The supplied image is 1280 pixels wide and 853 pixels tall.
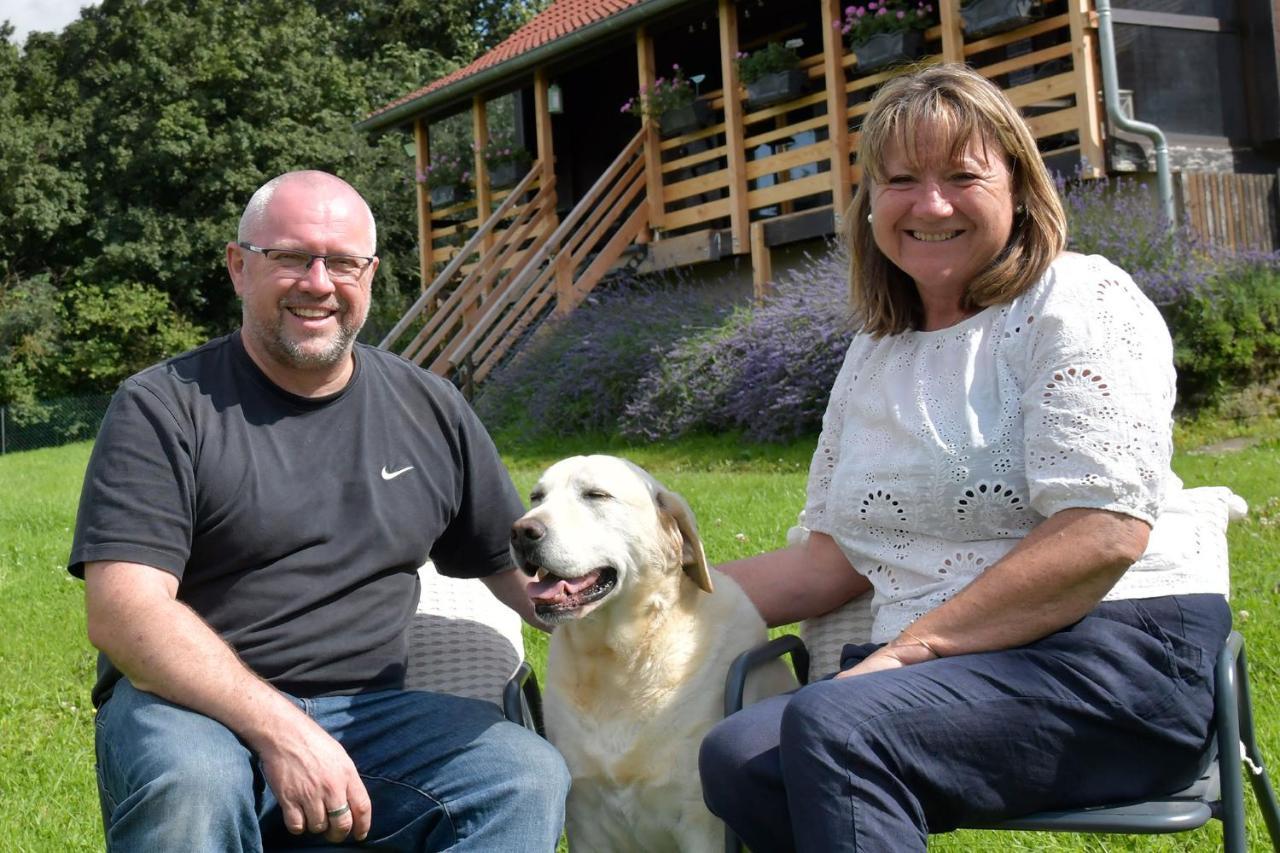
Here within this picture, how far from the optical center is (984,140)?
263cm

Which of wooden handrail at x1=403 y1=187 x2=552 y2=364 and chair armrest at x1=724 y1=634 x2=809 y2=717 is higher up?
wooden handrail at x1=403 y1=187 x2=552 y2=364

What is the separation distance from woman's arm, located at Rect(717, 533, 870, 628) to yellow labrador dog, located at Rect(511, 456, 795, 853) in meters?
0.05

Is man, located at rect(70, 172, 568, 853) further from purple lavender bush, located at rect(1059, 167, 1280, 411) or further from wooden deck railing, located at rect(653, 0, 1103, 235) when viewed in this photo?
purple lavender bush, located at rect(1059, 167, 1280, 411)

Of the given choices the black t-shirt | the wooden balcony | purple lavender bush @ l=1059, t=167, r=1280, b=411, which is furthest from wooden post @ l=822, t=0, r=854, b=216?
the black t-shirt

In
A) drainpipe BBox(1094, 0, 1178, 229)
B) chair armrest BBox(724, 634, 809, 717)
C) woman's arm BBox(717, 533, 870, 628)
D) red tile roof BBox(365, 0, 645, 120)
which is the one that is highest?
red tile roof BBox(365, 0, 645, 120)

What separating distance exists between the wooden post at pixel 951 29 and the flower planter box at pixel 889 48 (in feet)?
1.32

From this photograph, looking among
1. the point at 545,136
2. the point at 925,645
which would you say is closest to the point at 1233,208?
the point at 545,136

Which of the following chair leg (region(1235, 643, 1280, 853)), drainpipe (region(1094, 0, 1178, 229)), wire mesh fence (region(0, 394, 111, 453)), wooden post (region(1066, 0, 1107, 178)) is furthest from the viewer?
wire mesh fence (region(0, 394, 111, 453))

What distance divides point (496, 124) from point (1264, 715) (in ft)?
52.0

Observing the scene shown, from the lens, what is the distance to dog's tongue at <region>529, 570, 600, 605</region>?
2875 mm

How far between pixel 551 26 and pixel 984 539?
14.6 meters

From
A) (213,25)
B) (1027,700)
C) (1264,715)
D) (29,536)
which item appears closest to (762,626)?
(1027,700)

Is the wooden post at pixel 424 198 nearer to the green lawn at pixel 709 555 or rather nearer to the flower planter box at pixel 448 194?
the flower planter box at pixel 448 194

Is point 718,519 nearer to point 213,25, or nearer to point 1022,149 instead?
point 1022,149
